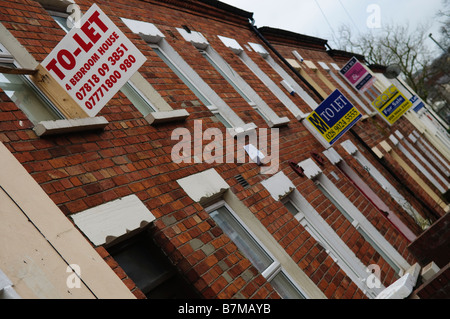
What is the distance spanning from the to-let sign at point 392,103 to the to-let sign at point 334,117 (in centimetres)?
638

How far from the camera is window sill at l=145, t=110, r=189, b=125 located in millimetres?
4223

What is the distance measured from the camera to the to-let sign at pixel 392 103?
41.7ft

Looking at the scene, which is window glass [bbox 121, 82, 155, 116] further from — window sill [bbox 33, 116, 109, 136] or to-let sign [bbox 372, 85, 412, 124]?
to-let sign [bbox 372, 85, 412, 124]

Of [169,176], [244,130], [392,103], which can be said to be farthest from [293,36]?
[169,176]

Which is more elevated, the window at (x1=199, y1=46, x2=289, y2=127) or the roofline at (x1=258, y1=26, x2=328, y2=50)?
the roofline at (x1=258, y1=26, x2=328, y2=50)

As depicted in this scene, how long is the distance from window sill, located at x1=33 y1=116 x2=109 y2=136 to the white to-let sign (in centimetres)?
14

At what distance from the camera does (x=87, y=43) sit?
Result: 3.25 meters

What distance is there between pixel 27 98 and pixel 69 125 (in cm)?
57

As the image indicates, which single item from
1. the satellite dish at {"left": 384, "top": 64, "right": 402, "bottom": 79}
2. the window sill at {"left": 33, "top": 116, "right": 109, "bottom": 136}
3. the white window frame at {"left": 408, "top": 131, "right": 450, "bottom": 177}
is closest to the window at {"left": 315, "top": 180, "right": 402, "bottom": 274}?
the window sill at {"left": 33, "top": 116, "right": 109, "bottom": 136}

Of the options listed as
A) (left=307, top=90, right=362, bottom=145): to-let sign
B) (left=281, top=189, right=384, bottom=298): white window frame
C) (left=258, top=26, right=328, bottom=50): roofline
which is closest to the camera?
(left=281, top=189, right=384, bottom=298): white window frame

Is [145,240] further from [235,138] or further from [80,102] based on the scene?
[235,138]

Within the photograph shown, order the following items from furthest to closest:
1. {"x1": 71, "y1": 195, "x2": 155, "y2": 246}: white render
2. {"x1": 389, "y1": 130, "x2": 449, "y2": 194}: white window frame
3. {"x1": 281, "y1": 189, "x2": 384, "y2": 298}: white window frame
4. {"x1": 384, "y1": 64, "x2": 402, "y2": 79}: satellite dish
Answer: {"x1": 389, "y1": 130, "x2": 449, "y2": 194}: white window frame
{"x1": 384, "y1": 64, "x2": 402, "y2": 79}: satellite dish
{"x1": 281, "y1": 189, "x2": 384, "y2": 298}: white window frame
{"x1": 71, "y1": 195, "x2": 155, "y2": 246}: white render

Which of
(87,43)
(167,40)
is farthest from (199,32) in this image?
(87,43)
